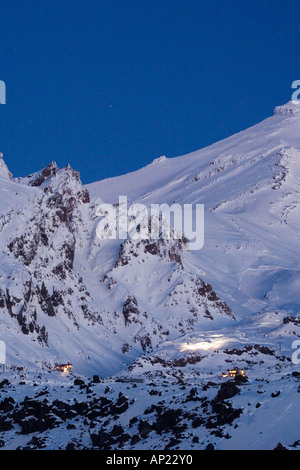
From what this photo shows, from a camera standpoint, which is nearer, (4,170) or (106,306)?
(106,306)

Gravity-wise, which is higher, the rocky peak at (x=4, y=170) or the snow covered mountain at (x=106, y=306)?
the rocky peak at (x=4, y=170)

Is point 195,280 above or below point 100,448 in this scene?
above

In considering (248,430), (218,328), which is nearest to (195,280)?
(218,328)

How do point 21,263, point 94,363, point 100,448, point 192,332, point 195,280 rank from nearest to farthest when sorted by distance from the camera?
point 100,448, point 94,363, point 21,263, point 192,332, point 195,280

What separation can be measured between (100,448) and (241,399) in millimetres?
8975

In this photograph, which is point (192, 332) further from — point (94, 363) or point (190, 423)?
point (190, 423)

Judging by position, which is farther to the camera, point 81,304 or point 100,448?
point 81,304

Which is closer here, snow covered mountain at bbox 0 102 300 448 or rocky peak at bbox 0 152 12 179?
snow covered mountain at bbox 0 102 300 448

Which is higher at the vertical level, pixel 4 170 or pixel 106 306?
pixel 4 170

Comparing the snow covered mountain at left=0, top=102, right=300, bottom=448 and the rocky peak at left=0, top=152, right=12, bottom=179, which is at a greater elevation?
the rocky peak at left=0, top=152, right=12, bottom=179

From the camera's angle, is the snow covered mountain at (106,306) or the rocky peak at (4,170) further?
the rocky peak at (4,170)

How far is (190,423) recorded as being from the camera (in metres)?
52.2
